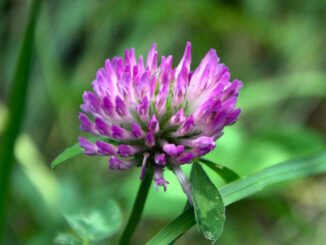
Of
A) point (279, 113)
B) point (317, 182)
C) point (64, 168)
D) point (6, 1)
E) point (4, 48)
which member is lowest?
point (317, 182)

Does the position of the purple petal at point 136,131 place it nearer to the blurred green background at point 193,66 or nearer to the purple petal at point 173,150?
the purple petal at point 173,150

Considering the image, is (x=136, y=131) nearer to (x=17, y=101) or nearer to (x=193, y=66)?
(x=17, y=101)

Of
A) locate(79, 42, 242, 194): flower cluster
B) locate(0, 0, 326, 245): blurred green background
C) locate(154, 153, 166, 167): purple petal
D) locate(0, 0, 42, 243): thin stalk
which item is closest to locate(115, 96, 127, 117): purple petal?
locate(79, 42, 242, 194): flower cluster

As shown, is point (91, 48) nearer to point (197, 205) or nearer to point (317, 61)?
point (317, 61)

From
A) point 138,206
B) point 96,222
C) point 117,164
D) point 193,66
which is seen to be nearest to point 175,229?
point 138,206

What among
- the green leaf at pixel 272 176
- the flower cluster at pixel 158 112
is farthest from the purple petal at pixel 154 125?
the green leaf at pixel 272 176

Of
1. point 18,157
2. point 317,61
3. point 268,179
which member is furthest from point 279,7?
point 268,179

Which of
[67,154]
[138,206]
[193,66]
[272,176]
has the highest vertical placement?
[67,154]
